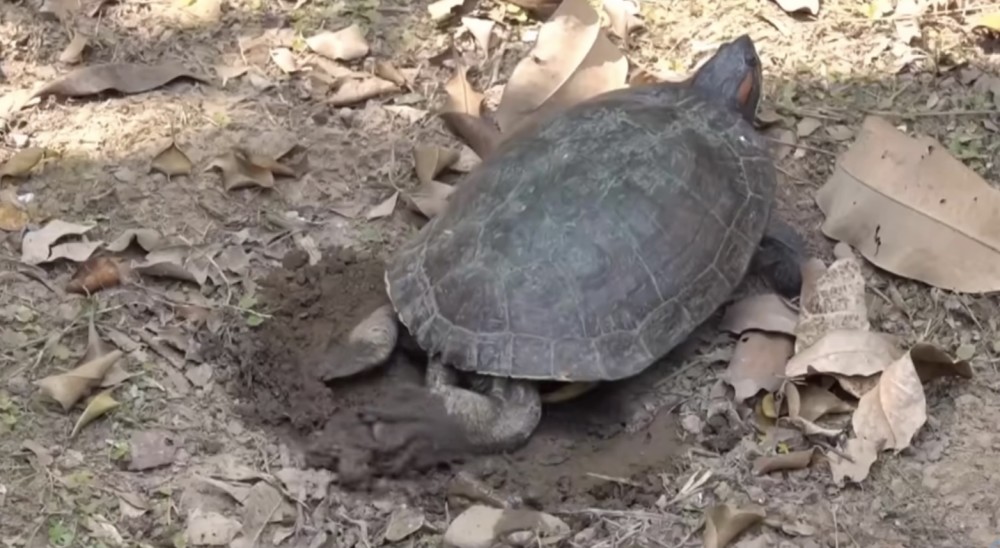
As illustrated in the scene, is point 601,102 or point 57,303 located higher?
point 601,102

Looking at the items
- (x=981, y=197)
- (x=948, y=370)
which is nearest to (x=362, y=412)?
(x=948, y=370)

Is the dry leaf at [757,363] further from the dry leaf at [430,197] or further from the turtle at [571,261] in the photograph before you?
the dry leaf at [430,197]

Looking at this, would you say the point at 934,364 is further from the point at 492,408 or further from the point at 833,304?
the point at 492,408

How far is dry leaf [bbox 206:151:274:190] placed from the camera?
4.02 m

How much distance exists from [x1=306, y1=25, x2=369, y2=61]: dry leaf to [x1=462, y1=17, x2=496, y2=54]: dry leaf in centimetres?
39

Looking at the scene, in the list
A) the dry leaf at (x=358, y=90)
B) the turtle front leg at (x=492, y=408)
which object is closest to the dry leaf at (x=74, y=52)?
the dry leaf at (x=358, y=90)

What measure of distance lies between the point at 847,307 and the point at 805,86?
1187 mm

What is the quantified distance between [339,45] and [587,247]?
1.59m

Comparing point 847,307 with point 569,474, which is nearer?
point 569,474

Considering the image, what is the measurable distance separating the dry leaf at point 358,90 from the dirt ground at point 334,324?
36mm

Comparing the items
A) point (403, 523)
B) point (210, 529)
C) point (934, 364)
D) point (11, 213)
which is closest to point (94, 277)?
point (11, 213)

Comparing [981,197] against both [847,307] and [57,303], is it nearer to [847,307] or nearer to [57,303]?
[847,307]

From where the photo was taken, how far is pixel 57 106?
429cm

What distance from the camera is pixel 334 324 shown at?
3.69 meters
